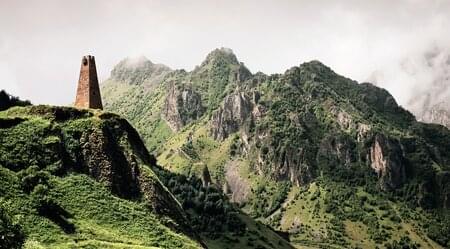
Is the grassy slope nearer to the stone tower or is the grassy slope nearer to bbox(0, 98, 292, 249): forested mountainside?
bbox(0, 98, 292, 249): forested mountainside

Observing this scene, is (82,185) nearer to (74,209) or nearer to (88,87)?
(74,209)

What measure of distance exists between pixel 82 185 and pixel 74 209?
6202 millimetres

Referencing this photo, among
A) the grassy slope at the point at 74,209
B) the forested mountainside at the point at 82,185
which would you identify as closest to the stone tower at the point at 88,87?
the forested mountainside at the point at 82,185

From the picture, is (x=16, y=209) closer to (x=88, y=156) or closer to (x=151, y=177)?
(x=88, y=156)

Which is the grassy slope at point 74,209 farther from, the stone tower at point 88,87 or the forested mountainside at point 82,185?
the stone tower at point 88,87

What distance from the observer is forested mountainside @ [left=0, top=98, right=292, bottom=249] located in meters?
95.4

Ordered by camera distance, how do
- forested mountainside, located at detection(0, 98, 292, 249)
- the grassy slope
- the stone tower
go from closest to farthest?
the grassy slope
forested mountainside, located at detection(0, 98, 292, 249)
the stone tower

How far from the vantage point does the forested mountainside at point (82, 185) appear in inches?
3755

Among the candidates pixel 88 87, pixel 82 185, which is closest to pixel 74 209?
pixel 82 185

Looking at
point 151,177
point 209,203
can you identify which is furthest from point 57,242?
point 209,203

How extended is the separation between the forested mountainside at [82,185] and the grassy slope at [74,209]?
14cm

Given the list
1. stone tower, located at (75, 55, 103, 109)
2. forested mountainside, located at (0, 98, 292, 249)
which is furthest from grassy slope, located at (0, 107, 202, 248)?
stone tower, located at (75, 55, 103, 109)

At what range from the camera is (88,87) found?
130 m

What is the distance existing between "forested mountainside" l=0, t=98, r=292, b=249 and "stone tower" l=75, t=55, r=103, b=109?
9.76 meters
